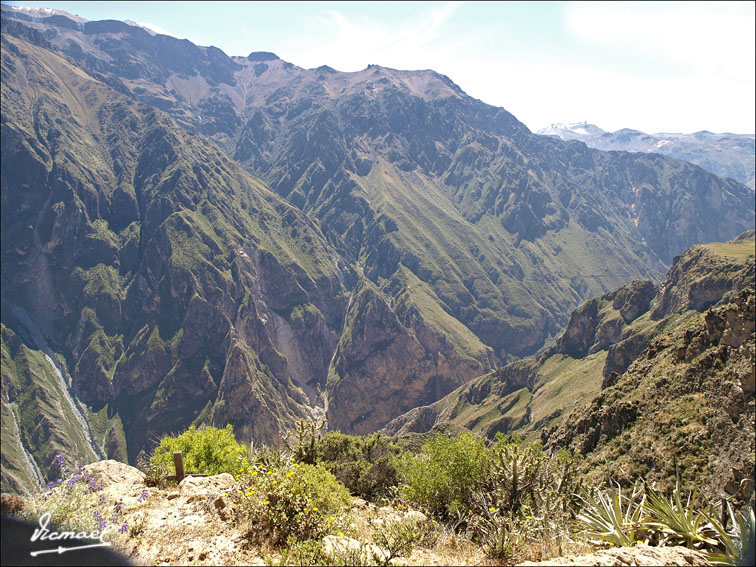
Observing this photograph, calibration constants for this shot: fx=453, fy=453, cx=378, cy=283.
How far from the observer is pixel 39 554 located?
7.36 m

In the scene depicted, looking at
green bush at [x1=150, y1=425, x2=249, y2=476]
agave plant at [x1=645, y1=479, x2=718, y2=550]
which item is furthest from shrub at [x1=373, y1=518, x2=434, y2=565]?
green bush at [x1=150, y1=425, x2=249, y2=476]

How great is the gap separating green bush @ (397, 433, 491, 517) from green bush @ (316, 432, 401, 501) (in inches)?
78.4

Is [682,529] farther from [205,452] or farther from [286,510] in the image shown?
[205,452]

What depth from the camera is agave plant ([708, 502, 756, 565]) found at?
987 centimetres

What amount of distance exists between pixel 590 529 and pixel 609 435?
4091 centimetres

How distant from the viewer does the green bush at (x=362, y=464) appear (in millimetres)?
32156

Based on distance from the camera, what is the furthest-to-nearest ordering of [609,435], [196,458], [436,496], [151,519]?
[609,435]
[196,458]
[436,496]
[151,519]

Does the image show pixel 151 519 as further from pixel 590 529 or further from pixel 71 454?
pixel 71 454

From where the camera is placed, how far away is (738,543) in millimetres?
10914

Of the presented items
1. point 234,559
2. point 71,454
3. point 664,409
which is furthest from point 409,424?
point 234,559

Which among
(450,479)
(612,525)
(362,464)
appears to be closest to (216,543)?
(612,525)

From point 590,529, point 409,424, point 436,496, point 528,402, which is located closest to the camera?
point 590,529

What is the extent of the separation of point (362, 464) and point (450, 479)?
56.9 ft

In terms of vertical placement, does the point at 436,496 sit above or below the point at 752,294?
below
